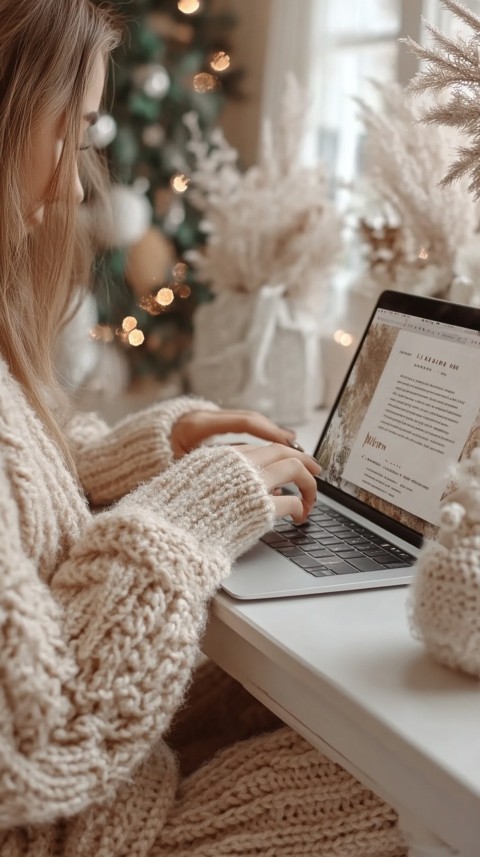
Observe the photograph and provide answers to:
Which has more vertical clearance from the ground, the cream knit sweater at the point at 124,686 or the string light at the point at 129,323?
the string light at the point at 129,323

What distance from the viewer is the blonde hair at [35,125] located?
0.80 metres

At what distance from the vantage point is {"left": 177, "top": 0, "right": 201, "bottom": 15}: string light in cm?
191

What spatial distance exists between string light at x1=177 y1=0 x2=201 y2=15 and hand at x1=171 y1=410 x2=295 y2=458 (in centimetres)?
121

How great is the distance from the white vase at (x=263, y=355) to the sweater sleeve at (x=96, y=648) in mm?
666

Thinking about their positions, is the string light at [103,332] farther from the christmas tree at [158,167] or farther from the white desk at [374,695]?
the white desk at [374,695]

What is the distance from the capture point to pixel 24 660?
0.63 meters

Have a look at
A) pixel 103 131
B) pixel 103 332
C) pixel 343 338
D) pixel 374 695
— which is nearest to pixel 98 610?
pixel 374 695

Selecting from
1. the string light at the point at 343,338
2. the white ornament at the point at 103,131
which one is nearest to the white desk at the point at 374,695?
the string light at the point at 343,338

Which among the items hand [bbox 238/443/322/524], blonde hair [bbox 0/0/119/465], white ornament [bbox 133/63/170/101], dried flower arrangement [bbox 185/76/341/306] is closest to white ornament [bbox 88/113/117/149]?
white ornament [bbox 133/63/170/101]

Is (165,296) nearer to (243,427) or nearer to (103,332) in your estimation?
(103,332)

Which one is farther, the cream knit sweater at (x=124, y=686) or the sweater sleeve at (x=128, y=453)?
the sweater sleeve at (x=128, y=453)

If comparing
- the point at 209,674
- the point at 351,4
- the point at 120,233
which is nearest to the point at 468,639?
the point at 209,674

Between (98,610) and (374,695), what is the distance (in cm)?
21

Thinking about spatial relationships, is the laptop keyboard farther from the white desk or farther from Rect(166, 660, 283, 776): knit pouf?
Rect(166, 660, 283, 776): knit pouf
